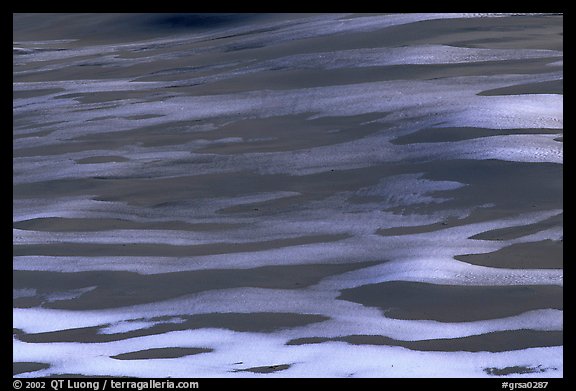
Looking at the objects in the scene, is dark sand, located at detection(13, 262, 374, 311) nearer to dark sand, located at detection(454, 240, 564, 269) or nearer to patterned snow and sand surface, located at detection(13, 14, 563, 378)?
patterned snow and sand surface, located at detection(13, 14, 563, 378)

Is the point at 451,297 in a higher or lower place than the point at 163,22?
lower

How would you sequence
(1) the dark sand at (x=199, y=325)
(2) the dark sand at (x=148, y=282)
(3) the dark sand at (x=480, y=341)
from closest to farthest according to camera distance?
(3) the dark sand at (x=480, y=341), (1) the dark sand at (x=199, y=325), (2) the dark sand at (x=148, y=282)

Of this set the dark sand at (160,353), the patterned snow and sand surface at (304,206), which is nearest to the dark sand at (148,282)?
the patterned snow and sand surface at (304,206)

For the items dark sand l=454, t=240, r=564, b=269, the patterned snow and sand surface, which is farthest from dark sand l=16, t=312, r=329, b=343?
dark sand l=454, t=240, r=564, b=269

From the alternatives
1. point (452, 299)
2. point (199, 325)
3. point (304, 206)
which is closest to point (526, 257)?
point (452, 299)

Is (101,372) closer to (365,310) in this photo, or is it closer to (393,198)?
(365,310)

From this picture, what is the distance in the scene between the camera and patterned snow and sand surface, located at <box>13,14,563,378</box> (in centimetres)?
186

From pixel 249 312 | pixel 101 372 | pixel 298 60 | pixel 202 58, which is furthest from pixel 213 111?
pixel 101 372

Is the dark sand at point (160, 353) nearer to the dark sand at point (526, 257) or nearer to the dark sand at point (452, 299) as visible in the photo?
the dark sand at point (452, 299)

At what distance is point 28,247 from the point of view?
237 centimetres

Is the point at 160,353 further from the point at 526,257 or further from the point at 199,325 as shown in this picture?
the point at 526,257

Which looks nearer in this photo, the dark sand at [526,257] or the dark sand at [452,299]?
the dark sand at [452,299]

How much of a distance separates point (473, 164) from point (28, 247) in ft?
4.56

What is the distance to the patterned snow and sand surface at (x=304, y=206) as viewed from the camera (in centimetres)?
186
